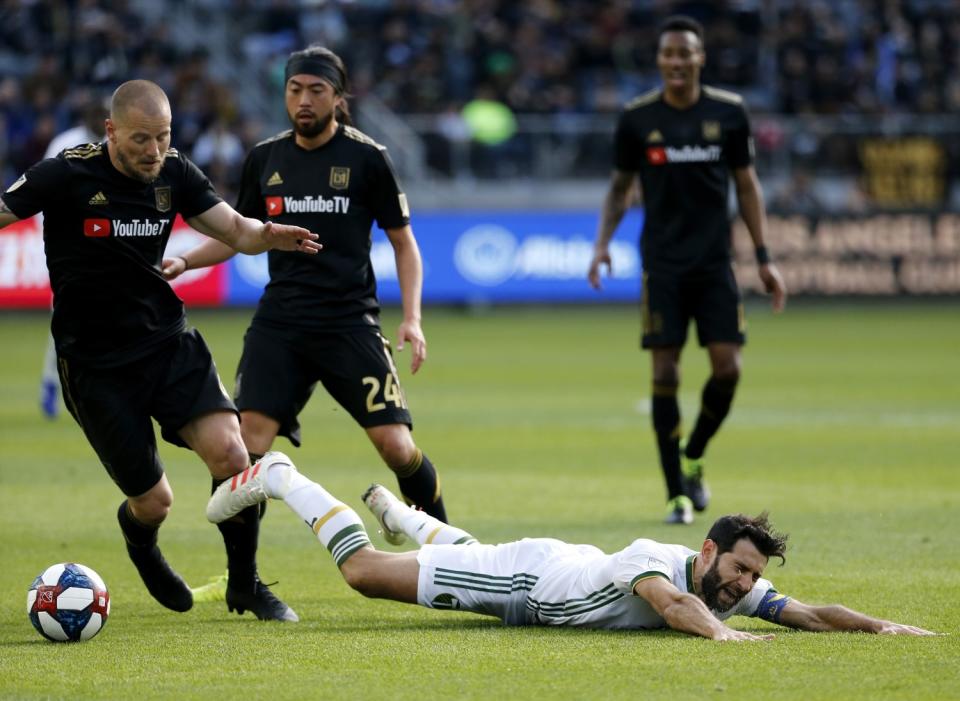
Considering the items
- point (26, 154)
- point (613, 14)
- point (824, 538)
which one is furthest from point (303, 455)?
point (613, 14)

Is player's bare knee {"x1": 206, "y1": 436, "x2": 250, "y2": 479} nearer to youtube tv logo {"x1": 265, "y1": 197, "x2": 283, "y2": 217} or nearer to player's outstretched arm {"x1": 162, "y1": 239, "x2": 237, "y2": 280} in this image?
player's outstretched arm {"x1": 162, "y1": 239, "x2": 237, "y2": 280}

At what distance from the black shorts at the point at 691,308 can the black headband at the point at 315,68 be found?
3121 millimetres

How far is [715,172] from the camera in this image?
10.4 meters

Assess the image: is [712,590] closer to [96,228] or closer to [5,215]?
[96,228]

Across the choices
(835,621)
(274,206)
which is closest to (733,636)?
(835,621)

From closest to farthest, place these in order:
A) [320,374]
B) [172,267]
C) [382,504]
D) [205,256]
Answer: [382,504]
[172,267]
[205,256]
[320,374]

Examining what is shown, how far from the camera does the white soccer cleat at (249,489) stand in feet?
22.4

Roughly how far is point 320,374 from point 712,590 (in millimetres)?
2454

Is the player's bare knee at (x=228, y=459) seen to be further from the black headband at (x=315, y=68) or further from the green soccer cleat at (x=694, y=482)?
the green soccer cleat at (x=694, y=482)

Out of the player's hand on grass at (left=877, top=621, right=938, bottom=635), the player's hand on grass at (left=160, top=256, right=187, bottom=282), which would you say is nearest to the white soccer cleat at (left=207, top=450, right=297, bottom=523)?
the player's hand on grass at (left=160, top=256, right=187, bottom=282)

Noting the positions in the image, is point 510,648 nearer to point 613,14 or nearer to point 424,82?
point 424,82

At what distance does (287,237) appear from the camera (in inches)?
278

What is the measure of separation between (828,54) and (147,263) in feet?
94.5

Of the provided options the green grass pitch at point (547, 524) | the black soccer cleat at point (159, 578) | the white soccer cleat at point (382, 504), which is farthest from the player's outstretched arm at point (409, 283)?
the black soccer cleat at point (159, 578)
